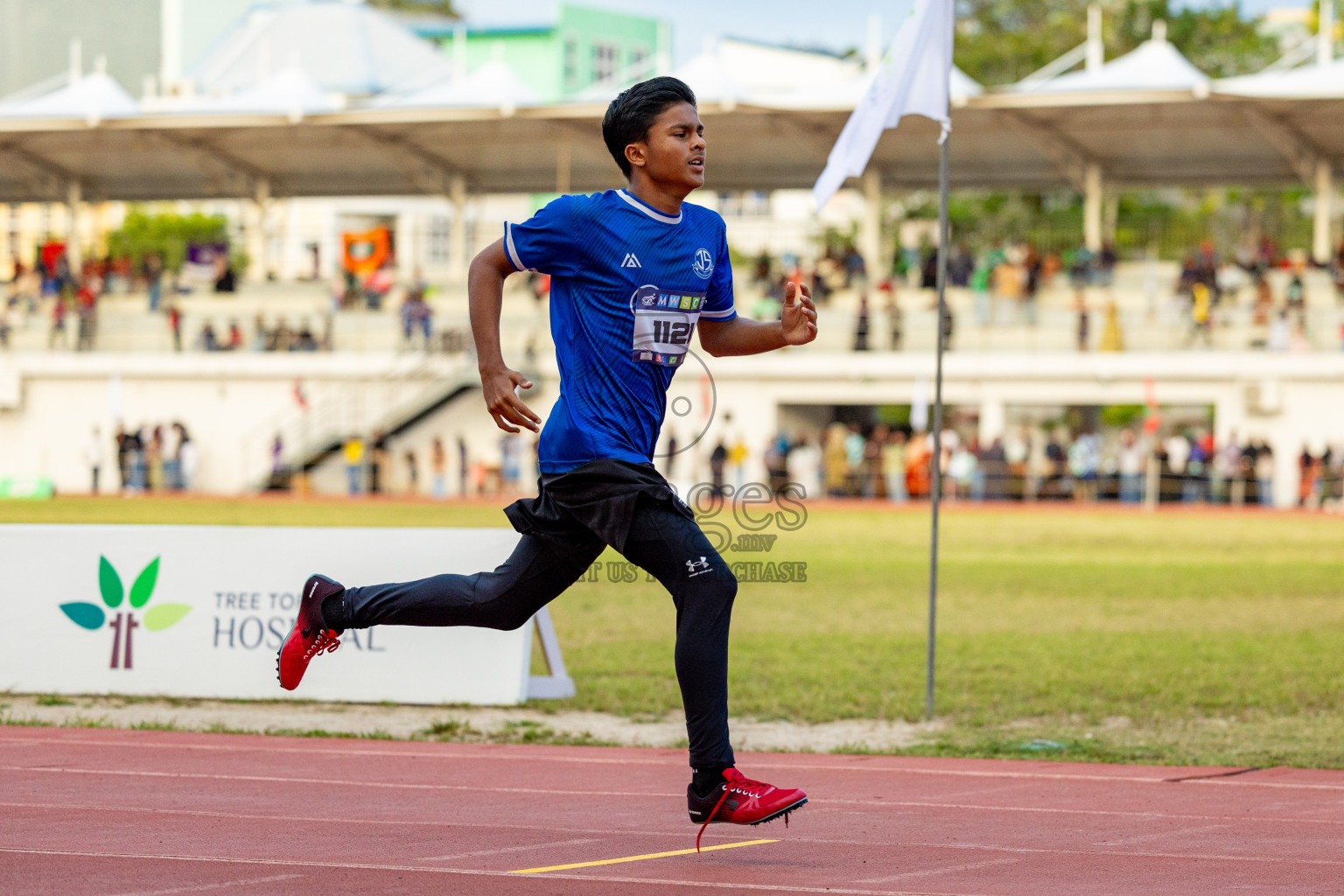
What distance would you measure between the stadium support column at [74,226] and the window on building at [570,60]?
2871 centimetres

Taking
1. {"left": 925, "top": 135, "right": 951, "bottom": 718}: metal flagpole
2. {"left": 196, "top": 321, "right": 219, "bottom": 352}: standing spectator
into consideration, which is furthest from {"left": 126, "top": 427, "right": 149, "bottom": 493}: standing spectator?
{"left": 925, "top": 135, "right": 951, "bottom": 718}: metal flagpole

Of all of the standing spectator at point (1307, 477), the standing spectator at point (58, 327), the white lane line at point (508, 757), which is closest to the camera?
the white lane line at point (508, 757)

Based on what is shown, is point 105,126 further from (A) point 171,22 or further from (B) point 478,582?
(B) point 478,582

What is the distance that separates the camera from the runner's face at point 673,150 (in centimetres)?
484

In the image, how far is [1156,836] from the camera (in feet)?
17.9

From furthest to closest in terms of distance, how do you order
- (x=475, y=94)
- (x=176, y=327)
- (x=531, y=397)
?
(x=176, y=327)
(x=475, y=94)
(x=531, y=397)

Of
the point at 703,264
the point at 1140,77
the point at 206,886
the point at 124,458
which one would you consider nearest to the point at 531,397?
the point at 124,458

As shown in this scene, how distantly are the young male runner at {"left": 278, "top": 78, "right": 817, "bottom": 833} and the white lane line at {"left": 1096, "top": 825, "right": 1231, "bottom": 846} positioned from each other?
1220mm

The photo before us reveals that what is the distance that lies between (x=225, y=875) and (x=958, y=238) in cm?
4924

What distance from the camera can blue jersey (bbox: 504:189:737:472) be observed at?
15.7ft

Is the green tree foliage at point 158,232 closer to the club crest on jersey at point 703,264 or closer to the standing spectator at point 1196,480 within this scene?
the standing spectator at point 1196,480

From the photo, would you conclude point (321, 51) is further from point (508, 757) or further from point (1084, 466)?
point (508, 757)

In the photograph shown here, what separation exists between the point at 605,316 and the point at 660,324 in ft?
0.53

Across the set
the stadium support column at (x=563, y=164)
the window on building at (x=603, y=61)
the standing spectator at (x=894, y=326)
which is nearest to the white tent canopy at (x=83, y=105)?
the stadium support column at (x=563, y=164)
